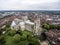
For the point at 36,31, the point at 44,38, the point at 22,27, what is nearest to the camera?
the point at 44,38

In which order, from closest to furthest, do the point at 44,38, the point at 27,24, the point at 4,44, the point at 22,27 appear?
the point at 4,44, the point at 44,38, the point at 22,27, the point at 27,24

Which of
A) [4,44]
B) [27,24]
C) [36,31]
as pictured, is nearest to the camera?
[4,44]

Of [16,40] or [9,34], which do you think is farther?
[9,34]

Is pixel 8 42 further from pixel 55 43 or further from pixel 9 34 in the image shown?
pixel 55 43

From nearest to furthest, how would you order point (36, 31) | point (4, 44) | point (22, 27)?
1. point (4, 44)
2. point (36, 31)
3. point (22, 27)

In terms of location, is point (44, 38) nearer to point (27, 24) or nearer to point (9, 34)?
point (9, 34)

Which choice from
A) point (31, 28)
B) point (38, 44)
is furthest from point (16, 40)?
point (31, 28)

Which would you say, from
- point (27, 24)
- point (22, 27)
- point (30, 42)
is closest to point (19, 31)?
point (22, 27)

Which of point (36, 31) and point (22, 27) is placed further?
point (22, 27)
